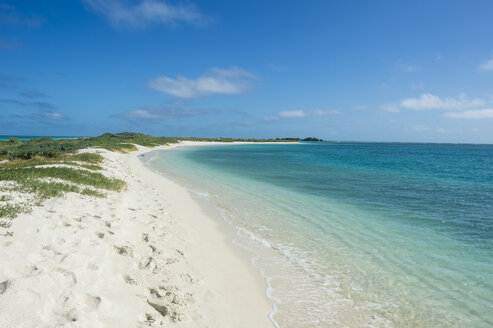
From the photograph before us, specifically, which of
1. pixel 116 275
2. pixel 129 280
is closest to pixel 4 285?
pixel 116 275

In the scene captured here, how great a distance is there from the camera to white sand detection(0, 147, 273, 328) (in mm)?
3945

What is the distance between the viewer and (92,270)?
16.4ft

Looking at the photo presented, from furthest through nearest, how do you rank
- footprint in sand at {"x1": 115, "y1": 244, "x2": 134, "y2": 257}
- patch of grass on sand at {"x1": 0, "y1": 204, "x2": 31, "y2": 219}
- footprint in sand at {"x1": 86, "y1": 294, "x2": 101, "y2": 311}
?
patch of grass on sand at {"x1": 0, "y1": 204, "x2": 31, "y2": 219}
footprint in sand at {"x1": 115, "y1": 244, "x2": 134, "y2": 257}
footprint in sand at {"x1": 86, "y1": 294, "x2": 101, "y2": 311}

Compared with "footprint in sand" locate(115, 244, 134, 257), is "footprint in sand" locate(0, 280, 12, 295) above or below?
above

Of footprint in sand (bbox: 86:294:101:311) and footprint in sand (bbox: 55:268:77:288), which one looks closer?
footprint in sand (bbox: 86:294:101:311)

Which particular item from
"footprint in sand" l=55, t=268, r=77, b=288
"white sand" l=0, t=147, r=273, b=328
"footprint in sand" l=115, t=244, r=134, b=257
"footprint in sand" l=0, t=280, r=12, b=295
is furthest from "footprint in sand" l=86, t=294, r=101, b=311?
"footprint in sand" l=115, t=244, r=134, b=257

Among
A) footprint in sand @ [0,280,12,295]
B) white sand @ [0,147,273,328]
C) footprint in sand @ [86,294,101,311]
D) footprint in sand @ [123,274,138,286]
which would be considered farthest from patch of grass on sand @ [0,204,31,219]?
footprint in sand @ [86,294,101,311]

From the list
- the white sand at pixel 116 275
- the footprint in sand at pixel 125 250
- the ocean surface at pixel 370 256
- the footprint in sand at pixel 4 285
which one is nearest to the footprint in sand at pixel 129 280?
the white sand at pixel 116 275

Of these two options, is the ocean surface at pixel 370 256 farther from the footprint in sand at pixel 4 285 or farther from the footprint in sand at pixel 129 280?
the footprint in sand at pixel 4 285

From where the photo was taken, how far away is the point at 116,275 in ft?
17.1

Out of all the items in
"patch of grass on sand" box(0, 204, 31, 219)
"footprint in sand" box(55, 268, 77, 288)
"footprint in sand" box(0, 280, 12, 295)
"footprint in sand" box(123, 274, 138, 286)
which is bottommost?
"footprint in sand" box(123, 274, 138, 286)

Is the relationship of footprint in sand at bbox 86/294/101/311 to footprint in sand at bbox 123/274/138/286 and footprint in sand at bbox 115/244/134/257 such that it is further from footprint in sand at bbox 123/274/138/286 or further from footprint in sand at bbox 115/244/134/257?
footprint in sand at bbox 115/244/134/257

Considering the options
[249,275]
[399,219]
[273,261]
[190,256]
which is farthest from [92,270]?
[399,219]

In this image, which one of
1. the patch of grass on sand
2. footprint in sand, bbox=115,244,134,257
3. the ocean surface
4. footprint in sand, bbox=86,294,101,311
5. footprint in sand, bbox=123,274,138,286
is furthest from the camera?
the patch of grass on sand
